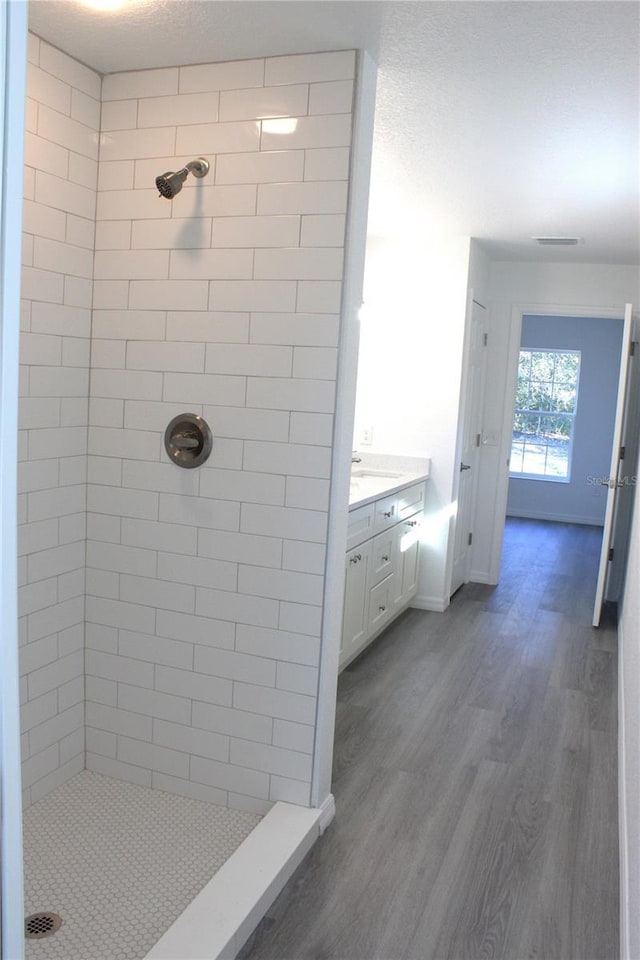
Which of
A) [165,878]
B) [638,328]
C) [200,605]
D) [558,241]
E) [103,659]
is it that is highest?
[558,241]

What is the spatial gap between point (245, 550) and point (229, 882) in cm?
100

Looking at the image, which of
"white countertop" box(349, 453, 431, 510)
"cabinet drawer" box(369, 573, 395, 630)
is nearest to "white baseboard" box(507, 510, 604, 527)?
"white countertop" box(349, 453, 431, 510)

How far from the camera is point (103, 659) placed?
9.60 feet

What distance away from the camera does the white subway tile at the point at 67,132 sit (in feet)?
8.22

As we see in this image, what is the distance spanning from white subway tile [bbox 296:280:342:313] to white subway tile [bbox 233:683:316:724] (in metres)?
1.27

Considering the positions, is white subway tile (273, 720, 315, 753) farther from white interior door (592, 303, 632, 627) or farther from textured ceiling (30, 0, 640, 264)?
white interior door (592, 303, 632, 627)

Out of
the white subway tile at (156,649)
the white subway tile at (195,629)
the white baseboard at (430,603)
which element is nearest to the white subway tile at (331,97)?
the white subway tile at (195,629)

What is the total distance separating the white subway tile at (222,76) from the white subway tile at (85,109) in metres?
0.33

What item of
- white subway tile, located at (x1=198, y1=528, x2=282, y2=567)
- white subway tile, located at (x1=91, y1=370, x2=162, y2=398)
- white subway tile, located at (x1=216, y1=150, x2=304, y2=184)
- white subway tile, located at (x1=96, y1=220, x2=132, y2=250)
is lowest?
white subway tile, located at (x1=198, y1=528, x2=282, y2=567)

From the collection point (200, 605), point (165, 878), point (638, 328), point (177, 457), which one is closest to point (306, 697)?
point (200, 605)

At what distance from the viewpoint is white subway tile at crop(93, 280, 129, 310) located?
9.01 ft

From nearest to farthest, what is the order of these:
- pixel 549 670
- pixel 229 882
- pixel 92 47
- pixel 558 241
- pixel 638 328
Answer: pixel 229 882
pixel 92 47
pixel 549 670
pixel 558 241
pixel 638 328

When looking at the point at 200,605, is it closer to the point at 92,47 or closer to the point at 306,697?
the point at 306,697

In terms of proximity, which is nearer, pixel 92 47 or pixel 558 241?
pixel 92 47
